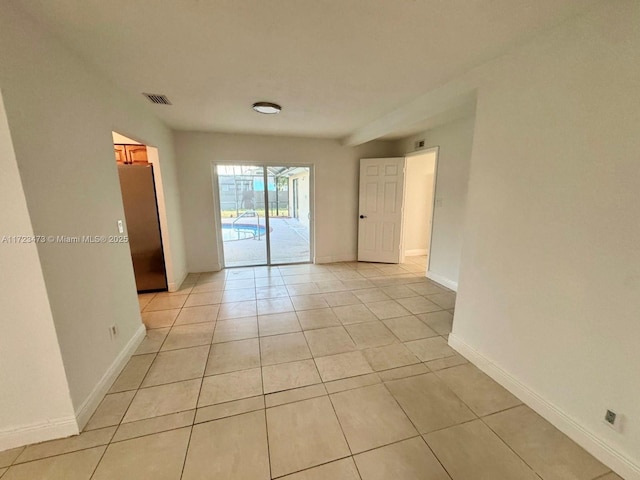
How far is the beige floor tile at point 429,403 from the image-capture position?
1.62 meters

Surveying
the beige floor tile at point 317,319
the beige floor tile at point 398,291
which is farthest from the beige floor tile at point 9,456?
the beige floor tile at point 398,291

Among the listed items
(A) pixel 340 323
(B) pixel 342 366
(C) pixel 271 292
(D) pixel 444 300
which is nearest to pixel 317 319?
(A) pixel 340 323

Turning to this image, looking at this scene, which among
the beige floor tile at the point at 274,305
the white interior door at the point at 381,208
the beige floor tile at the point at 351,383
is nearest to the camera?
the beige floor tile at the point at 351,383

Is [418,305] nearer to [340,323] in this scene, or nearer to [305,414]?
[340,323]

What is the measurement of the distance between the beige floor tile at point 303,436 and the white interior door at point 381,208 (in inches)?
143

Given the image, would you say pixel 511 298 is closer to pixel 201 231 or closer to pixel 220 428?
pixel 220 428

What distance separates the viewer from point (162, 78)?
85.0 inches

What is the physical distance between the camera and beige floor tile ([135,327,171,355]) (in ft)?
7.70

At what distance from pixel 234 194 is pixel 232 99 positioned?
2381 millimetres

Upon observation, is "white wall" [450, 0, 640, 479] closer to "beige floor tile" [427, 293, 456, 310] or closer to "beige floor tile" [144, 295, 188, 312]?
"beige floor tile" [427, 293, 456, 310]

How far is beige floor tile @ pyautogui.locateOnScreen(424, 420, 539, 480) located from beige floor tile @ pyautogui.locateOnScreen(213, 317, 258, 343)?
1783mm

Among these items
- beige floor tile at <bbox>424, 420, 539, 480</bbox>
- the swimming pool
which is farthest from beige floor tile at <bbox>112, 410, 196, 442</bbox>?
the swimming pool

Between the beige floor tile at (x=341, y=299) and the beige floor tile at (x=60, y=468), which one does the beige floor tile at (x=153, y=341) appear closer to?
the beige floor tile at (x=60, y=468)

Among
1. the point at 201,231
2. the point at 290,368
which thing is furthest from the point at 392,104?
the point at 201,231
